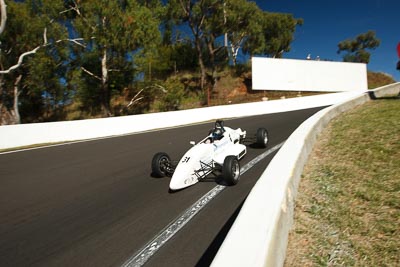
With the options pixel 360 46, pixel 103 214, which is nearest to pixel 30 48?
pixel 103 214

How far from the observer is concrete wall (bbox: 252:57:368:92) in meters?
32.5

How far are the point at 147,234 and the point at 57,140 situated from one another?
12.2 metres

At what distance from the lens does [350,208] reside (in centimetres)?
360

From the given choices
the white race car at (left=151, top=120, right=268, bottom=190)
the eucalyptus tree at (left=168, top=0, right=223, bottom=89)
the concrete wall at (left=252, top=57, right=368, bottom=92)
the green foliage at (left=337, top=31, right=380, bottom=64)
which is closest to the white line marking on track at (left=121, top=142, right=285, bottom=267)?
the white race car at (left=151, top=120, right=268, bottom=190)

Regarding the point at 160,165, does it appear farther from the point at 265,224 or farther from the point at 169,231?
the point at 265,224

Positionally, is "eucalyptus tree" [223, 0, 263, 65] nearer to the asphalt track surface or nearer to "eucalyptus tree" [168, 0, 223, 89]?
"eucalyptus tree" [168, 0, 223, 89]

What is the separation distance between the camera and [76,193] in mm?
5762

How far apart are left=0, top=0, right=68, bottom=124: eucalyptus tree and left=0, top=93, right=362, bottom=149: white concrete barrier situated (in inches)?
653

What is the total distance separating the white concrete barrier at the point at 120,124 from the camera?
13.2m

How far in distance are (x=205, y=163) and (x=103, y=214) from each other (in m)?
2.27

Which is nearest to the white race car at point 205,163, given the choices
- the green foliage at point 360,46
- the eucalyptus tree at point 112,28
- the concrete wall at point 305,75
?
the eucalyptus tree at point 112,28

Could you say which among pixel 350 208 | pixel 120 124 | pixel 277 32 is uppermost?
pixel 277 32

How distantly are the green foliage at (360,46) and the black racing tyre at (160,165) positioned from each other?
81985mm

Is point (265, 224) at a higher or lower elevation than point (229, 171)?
higher
